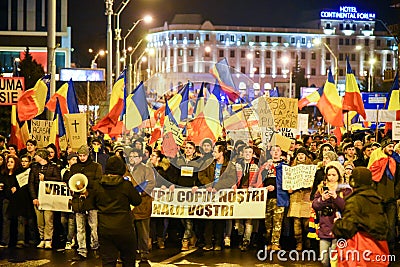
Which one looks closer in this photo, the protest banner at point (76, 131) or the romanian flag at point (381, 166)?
the romanian flag at point (381, 166)

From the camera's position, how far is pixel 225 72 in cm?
2194

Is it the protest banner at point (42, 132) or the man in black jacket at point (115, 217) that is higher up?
the protest banner at point (42, 132)

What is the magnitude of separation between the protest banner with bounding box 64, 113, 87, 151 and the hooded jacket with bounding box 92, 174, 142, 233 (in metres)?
5.83

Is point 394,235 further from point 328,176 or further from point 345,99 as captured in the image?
point 345,99

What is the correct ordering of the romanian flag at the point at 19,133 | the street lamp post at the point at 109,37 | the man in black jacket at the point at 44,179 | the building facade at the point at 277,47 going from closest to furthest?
the man in black jacket at the point at 44,179 < the romanian flag at the point at 19,133 < the street lamp post at the point at 109,37 < the building facade at the point at 277,47

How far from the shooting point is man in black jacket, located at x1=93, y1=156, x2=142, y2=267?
877cm

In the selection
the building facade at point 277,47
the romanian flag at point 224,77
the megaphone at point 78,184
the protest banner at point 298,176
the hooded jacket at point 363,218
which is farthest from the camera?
the building facade at point 277,47

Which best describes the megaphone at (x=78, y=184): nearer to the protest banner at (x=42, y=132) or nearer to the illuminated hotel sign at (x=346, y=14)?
the protest banner at (x=42, y=132)

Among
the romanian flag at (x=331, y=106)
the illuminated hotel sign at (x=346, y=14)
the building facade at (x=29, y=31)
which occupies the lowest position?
the romanian flag at (x=331, y=106)

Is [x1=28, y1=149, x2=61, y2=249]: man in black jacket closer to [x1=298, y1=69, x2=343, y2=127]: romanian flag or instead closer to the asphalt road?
the asphalt road

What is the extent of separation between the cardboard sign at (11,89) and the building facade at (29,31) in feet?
148

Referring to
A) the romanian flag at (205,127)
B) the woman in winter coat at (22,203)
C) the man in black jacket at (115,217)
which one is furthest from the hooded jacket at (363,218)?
the romanian flag at (205,127)

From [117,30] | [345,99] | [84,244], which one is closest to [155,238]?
[84,244]

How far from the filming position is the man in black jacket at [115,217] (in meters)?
8.77
